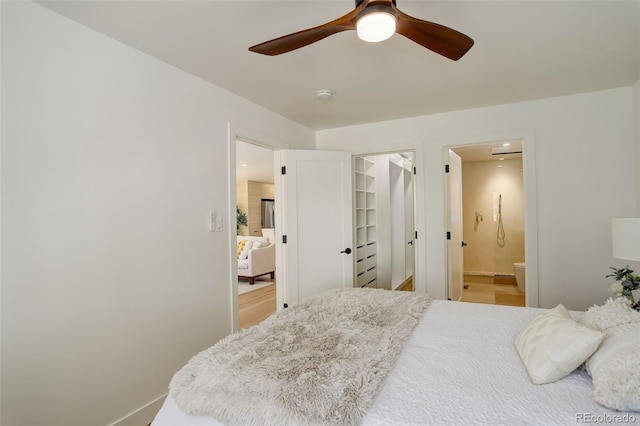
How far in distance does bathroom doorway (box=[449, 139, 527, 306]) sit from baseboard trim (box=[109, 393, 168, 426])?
16.7 ft

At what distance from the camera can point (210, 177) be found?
2582 millimetres

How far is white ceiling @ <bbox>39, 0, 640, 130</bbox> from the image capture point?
167 centimetres

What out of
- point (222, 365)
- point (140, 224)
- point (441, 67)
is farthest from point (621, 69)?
point (140, 224)

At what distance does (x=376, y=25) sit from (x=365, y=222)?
10.5 feet

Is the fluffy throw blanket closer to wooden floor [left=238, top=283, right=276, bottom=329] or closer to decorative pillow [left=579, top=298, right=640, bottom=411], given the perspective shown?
decorative pillow [left=579, top=298, right=640, bottom=411]

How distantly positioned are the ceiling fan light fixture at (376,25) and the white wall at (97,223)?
152 centimetres

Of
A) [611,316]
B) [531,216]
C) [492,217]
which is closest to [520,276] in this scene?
[492,217]

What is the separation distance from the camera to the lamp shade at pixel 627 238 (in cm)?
185

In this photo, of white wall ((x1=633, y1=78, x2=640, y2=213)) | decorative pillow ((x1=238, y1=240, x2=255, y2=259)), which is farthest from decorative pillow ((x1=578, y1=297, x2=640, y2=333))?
decorative pillow ((x1=238, y1=240, x2=255, y2=259))

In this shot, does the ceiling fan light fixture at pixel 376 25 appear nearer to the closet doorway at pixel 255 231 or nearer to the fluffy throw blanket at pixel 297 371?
the fluffy throw blanket at pixel 297 371

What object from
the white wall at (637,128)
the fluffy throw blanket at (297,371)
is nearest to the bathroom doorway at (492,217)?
the white wall at (637,128)

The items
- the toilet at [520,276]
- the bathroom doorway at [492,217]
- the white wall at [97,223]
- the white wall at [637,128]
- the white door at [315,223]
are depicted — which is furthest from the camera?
the bathroom doorway at [492,217]

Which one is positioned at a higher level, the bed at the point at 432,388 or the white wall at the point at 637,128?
the white wall at the point at 637,128

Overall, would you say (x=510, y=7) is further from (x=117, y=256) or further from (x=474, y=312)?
(x=117, y=256)
